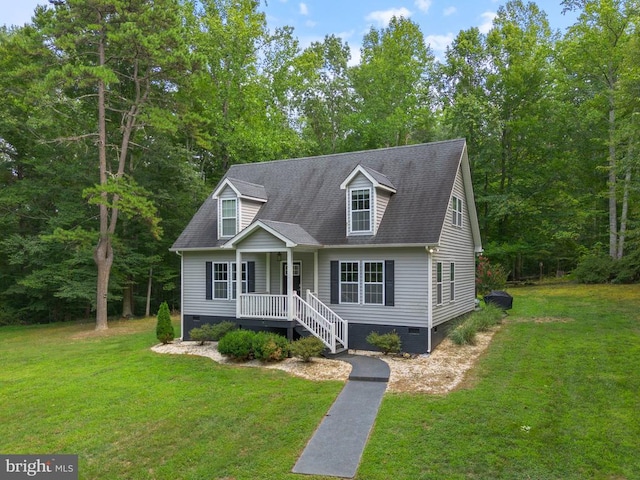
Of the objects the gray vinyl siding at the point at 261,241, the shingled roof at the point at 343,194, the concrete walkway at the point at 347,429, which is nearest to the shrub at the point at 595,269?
the shingled roof at the point at 343,194

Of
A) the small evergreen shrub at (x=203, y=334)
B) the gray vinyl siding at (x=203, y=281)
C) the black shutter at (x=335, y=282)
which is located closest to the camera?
the black shutter at (x=335, y=282)

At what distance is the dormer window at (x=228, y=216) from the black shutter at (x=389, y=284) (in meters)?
6.06

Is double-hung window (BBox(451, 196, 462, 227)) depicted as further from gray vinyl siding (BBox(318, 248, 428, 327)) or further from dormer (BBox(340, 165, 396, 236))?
gray vinyl siding (BBox(318, 248, 428, 327))

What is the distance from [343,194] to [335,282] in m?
3.48

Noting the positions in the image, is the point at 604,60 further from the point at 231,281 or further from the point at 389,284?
the point at 231,281

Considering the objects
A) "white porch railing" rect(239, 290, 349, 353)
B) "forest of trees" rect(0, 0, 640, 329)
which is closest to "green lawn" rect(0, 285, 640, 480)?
"white porch railing" rect(239, 290, 349, 353)

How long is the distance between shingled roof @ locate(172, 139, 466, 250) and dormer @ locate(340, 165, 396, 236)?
0.75 ft

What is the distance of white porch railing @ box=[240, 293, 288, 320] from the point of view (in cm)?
1330

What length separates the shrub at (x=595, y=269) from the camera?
82.8 ft

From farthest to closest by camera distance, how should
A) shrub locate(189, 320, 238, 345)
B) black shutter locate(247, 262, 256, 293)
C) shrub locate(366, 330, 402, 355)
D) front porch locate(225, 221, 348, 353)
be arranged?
black shutter locate(247, 262, 256, 293), shrub locate(189, 320, 238, 345), front porch locate(225, 221, 348, 353), shrub locate(366, 330, 402, 355)

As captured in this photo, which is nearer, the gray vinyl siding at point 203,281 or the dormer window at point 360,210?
the dormer window at point 360,210

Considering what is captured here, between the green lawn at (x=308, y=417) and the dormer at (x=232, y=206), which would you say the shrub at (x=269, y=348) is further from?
the dormer at (x=232, y=206)

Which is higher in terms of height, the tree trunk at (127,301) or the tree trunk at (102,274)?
the tree trunk at (102,274)

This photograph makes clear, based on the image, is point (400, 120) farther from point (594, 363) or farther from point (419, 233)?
point (594, 363)
